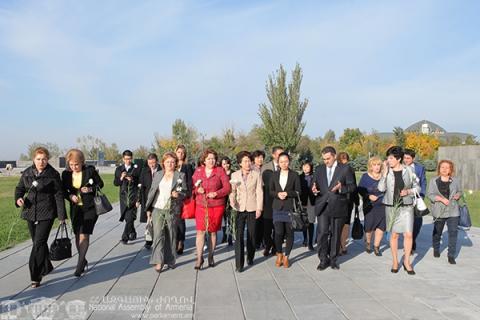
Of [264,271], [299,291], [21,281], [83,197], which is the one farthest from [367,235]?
[21,281]

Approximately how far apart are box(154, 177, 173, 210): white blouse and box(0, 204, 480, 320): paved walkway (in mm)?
942

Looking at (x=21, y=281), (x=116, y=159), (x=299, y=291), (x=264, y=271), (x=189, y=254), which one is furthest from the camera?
(x=116, y=159)

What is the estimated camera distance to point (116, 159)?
238ft

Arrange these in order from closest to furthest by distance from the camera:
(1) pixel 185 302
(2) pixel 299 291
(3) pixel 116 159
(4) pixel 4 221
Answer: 1. (1) pixel 185 302
2. (2) pixel 299 291
3. (4) pixel 4 221
4. (3) pixel 116 159

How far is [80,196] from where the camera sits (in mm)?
5676

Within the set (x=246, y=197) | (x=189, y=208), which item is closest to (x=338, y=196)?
(x=246, y=197)

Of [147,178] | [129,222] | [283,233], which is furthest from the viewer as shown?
[129,222]

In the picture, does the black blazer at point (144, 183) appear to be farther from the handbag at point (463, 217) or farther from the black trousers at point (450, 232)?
the handbag at point (463, 217)

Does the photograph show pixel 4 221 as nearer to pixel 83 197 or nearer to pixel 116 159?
pixel 83 197

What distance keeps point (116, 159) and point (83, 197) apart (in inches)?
2737

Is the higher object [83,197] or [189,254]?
[83,197]

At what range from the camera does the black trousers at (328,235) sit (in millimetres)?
6219

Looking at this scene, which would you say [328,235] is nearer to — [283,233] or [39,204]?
[283,233]

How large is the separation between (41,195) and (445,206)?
19.4 ft
